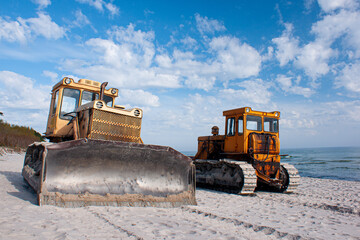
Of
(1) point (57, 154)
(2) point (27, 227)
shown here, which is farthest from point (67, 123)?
(2) point (27, 227)

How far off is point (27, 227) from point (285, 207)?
5.96 m

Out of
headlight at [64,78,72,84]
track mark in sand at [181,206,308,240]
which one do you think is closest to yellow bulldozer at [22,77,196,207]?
track mark in sand at [181,206,308,240]

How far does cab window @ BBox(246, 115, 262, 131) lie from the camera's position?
10.2m

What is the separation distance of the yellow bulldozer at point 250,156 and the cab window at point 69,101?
17.2 feet

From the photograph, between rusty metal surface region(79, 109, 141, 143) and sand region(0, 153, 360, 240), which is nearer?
sand region(0, 153, 360, 240)

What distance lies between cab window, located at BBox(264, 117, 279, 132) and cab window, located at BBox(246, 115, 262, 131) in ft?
0.88

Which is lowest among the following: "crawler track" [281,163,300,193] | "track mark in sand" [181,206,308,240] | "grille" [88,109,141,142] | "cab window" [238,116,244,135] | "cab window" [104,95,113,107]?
"track mark in sand" [181,206,308,240]

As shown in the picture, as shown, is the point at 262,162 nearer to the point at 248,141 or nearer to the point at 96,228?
the point at 248,141

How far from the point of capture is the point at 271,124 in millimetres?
10539

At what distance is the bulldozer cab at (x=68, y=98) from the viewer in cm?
779

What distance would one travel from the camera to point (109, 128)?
6547mm

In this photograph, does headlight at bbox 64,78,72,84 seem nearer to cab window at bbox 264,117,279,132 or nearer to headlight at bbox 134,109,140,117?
headlight at bbox 134,109,140,117

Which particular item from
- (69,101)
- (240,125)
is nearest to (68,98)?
(69,101)

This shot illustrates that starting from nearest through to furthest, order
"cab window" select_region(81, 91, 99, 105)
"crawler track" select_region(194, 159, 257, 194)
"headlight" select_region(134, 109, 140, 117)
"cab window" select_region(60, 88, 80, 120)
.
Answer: "headlight" select_region(134, 109, 140, 117), "cab window" select_region(60, 88, 80, 120), "cab window" select_region(81, 91, 99, 105), "crawler track" select_region(194, 159, 257, 194)
